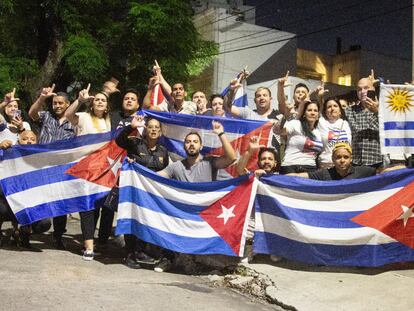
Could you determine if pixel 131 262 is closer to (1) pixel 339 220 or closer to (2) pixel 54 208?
(2) pixel 54 208

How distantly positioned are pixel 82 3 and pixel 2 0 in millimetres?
2248

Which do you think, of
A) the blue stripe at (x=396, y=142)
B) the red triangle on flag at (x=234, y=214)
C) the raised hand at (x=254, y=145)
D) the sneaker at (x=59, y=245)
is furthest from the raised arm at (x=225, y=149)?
the sneaker at (x=59, y=245)

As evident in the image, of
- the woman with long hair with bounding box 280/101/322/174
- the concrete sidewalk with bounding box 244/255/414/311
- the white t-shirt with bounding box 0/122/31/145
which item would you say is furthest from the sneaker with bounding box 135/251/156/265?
the white t-shirt with bounding box 0/122/31/145

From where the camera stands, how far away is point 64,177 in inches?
248

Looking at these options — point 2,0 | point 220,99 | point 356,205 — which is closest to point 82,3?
point 2,0

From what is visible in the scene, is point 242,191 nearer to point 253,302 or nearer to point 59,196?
point 253,302

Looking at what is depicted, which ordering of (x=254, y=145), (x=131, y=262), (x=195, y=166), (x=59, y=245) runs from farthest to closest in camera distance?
(x=59, y=245) → (x=195, y=166) → (x=131, y=262) → (x=254, y=145)

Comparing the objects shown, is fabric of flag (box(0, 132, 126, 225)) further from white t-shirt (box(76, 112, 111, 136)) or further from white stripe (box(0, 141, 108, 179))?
white t-shirt (box(76, 112, 111, 136))

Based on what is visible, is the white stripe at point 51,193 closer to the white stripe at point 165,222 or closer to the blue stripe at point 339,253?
the white stripe at point 165,222

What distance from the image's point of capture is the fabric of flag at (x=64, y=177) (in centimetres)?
620

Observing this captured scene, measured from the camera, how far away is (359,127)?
6.02 m

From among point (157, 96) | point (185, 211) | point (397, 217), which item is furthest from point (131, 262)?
point (397, 217)

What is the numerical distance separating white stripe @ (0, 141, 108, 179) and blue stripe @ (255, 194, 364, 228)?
2.13 m

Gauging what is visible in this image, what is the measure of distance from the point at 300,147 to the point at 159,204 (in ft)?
5.90
